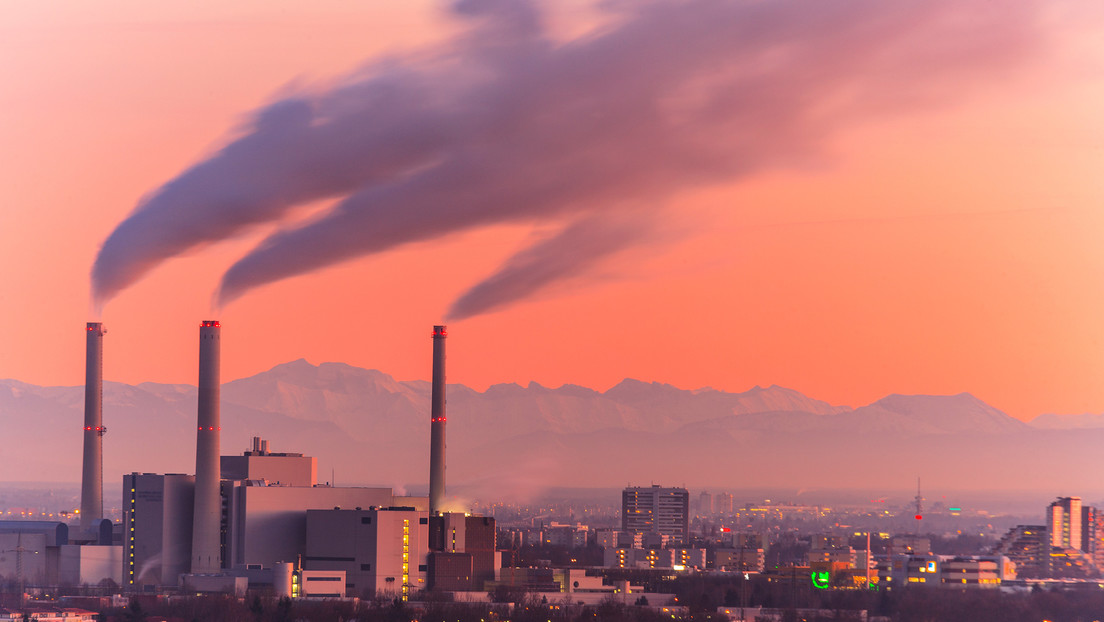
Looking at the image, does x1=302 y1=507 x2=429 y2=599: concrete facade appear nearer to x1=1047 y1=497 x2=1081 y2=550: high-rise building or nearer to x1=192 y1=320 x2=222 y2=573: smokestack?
x1=192 y1=320 x2=222 y2=573: smokestack

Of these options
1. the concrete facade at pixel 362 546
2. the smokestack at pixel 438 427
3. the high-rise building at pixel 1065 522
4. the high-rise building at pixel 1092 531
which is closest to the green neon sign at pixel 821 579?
the smokestack at pixel 438 427

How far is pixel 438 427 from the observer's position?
310 ft

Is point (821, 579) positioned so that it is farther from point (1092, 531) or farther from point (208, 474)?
point (1092, 531)

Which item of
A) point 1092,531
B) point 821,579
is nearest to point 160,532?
point 821,579

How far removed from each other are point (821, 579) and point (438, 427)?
24.5m

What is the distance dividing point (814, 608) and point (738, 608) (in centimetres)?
404

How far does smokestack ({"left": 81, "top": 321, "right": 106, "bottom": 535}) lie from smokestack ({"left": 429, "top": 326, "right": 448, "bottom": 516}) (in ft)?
57.8

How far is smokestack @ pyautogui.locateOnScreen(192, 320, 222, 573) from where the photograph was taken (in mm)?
77438

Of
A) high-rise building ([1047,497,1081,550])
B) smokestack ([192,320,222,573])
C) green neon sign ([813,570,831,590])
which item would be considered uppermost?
smokestack ([192,320,222,573])

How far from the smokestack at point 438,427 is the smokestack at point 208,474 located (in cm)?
Answer: 1704

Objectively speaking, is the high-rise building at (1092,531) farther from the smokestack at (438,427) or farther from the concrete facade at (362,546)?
the concrete facade at (362,546)

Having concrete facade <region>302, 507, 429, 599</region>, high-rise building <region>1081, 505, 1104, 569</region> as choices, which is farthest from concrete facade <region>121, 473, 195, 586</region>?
high-rise building <region>1081, 505, 1104, 569</region>

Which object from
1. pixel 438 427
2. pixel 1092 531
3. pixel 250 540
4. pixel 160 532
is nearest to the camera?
pixel 250 540

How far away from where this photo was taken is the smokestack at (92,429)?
305 feet
